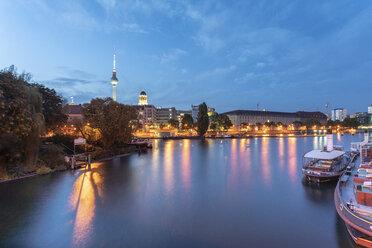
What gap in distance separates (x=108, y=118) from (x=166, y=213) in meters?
23.6

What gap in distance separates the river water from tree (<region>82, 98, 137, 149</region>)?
1250 cm

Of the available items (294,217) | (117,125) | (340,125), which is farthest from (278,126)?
(294,217)

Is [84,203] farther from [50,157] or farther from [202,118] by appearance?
[202,118]

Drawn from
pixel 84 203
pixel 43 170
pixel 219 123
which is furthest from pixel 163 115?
pixel 84 203

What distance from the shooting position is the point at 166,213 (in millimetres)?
12930

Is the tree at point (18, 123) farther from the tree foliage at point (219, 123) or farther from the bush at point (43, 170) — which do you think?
the tree foliage at point (219, 123)

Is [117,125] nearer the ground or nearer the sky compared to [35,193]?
nearer the sky

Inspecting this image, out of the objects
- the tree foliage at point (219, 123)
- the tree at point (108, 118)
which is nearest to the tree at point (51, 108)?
the tree at point (108, 118)

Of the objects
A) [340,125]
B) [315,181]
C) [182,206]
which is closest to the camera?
[182,206]

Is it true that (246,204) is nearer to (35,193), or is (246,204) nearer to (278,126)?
(35,193)

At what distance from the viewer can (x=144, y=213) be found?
12.8m

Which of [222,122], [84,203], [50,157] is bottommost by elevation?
[84,203]

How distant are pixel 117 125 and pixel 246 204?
2439cm

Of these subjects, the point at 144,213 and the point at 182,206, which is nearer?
the point at 144,213
